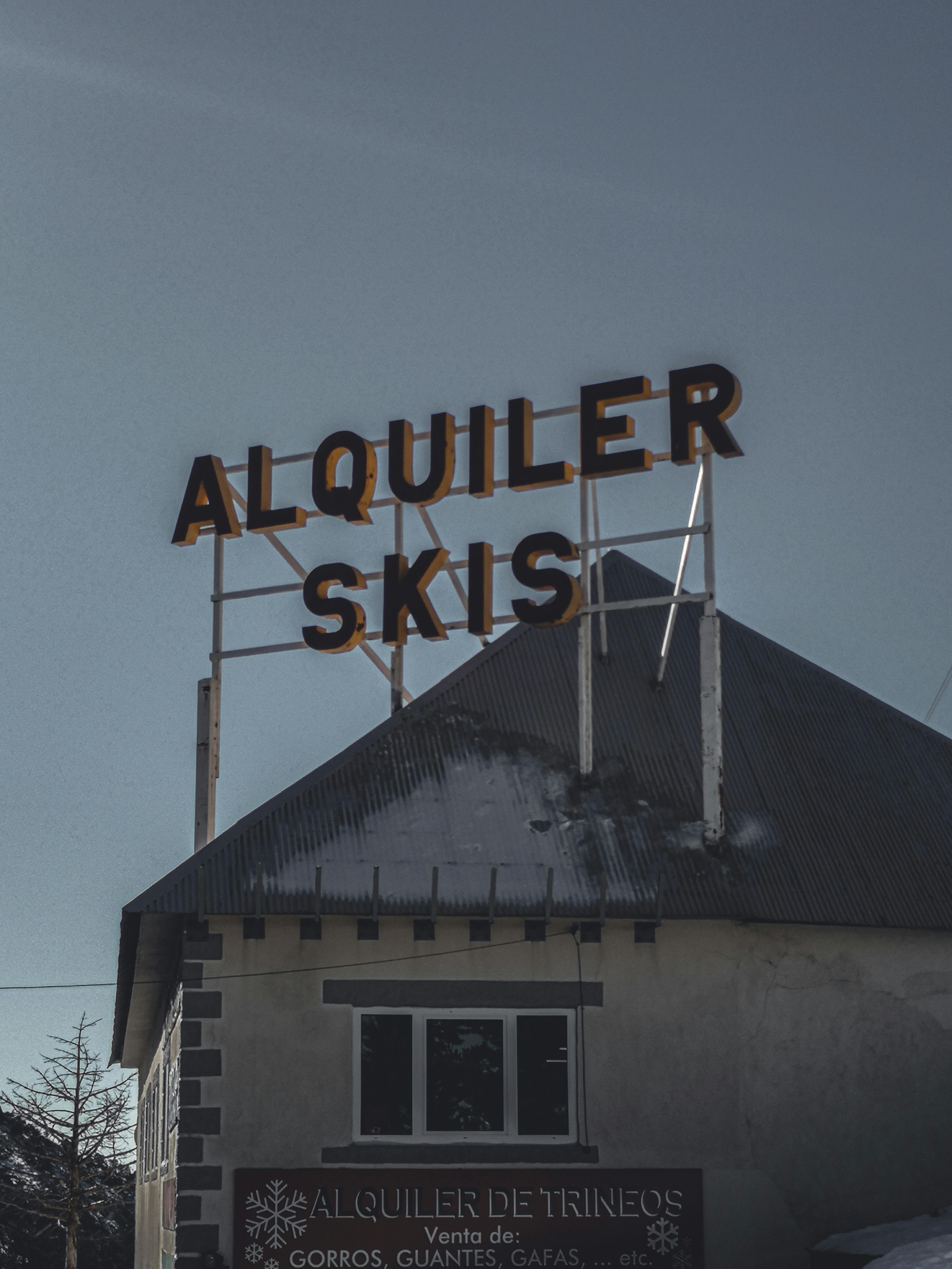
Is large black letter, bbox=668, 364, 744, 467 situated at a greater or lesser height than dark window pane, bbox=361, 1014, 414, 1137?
greater

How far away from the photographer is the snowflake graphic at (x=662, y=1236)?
19.2 meters

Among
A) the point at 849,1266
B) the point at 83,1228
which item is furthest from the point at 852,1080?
the point at 83,1228

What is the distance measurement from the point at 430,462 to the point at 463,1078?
9.49 m

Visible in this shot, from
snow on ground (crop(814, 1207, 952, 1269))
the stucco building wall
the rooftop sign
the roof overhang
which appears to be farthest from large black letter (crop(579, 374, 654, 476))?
snow on ground (crop(814, 1207, 952, 1269))

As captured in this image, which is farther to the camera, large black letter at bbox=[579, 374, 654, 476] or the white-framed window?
large black letter at bbox=[579, 374, 654, 476]

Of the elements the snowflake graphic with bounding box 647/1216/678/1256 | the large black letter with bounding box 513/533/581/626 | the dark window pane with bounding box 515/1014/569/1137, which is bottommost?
the snowflake graphic with bounding box 647/1216/678/1256

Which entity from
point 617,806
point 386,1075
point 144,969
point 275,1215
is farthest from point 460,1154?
point 144,969

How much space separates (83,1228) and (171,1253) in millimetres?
38018

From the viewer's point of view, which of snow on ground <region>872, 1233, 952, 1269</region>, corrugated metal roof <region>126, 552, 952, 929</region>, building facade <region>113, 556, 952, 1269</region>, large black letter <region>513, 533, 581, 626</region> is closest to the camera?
snow on ground <region>872, 1233, 952, 1269</region>

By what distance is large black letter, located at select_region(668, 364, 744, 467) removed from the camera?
23047 mm

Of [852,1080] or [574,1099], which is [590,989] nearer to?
[574,1099]

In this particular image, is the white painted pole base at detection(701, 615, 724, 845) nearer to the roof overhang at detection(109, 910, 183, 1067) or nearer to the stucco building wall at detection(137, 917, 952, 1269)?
the stucco building wall at detection(137, 917, 952, 1269)

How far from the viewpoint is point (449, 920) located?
19844 millimetres

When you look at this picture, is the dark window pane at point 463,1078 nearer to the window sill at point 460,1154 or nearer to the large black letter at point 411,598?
the window sill at point 460,1154
